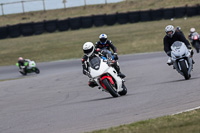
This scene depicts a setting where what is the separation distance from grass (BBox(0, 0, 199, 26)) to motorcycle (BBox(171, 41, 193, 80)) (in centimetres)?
2758

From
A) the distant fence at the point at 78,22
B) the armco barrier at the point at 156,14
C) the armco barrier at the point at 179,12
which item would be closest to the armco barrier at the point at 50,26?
the distant fence at the point at 78,22

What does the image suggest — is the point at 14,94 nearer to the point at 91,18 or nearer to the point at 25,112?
the point at 25,112

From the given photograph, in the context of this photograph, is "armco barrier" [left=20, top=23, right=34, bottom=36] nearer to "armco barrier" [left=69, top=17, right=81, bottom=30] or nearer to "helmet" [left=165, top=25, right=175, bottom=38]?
"armco barrier" [left=69, top=17, right=81, bottom=30]

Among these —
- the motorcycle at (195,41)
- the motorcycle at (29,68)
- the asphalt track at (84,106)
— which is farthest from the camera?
the motorcycle at (29,68)

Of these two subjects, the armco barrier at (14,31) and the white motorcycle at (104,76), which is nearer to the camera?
the white motorcycle at (104,76)

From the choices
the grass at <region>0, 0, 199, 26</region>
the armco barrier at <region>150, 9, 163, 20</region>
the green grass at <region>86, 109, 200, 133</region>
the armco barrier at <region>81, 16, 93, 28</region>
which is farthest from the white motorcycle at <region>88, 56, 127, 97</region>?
the grass at <region>0, 0, 199, 26</region>

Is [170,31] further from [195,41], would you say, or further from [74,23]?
[74,23]

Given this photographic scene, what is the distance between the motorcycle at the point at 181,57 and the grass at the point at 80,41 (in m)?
15.2

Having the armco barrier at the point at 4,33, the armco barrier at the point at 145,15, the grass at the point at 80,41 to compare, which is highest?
the armco barrier at the point at 145,15

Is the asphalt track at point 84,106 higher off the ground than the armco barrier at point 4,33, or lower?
higher

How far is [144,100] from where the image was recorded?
8.29m

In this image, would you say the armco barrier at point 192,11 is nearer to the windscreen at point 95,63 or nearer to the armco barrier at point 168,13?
the armco barrier at point 168,13

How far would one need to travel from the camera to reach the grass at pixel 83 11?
130 ft

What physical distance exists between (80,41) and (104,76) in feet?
76.1
